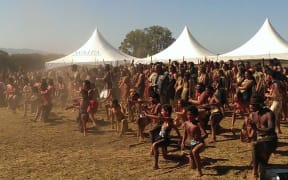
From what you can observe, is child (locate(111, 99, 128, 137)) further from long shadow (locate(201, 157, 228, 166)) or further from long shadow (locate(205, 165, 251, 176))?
long shadow (locate(205, 165, 251, 176))

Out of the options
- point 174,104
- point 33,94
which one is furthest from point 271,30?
point 33,94

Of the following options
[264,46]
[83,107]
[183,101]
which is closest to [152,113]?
[183,101]

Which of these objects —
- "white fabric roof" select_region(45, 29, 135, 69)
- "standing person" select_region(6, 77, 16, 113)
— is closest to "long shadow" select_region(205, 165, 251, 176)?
"standing person" select_region(6, 77, 16, 113)

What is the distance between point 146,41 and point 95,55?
58.4 m

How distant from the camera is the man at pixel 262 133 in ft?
24.8

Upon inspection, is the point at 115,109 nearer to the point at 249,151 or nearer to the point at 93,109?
the point at 93,109

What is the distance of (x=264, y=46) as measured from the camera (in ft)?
84.2

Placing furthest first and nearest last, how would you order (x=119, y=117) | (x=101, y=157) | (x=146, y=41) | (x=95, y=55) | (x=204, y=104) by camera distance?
1. (x=146, y=41)
2. (x=95, y=55)
3. (x=119, y=117)
4. (x=204, y=104)
5. (x=101, y=157)

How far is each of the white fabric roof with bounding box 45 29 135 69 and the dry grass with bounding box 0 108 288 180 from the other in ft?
55.1

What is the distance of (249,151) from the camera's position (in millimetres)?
9922

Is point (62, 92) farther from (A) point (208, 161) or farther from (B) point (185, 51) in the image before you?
(B) point (185, 51)

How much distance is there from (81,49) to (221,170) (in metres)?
24.8

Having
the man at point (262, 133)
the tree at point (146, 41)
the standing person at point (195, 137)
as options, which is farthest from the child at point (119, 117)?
the tree at point (146, 41)

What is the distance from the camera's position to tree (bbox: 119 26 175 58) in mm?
86125
